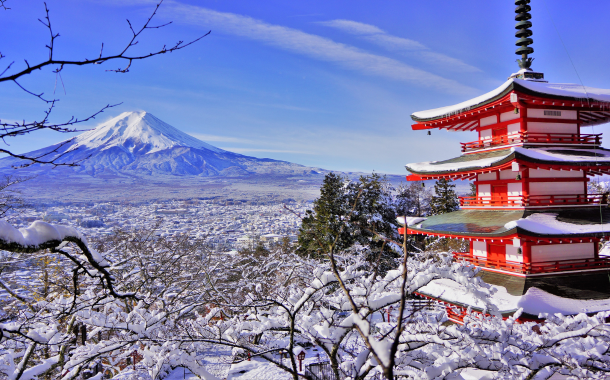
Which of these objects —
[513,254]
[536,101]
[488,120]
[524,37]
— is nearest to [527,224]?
[513,254]

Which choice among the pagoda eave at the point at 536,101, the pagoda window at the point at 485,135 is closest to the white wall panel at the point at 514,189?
the pagoda window at the point at 485,135

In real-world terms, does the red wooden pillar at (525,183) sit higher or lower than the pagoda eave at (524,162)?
lower

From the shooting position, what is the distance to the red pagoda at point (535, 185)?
25.2ft

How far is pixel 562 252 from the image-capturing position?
27.4ft

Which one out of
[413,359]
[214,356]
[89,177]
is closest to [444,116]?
[413,359]

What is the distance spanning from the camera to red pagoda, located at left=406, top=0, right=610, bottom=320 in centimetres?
769

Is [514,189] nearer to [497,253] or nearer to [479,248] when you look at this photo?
[497,253]

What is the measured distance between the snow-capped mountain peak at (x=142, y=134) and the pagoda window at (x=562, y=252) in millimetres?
161578

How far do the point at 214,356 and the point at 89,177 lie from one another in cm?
12600

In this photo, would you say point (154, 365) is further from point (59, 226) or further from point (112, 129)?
point (112, 129)

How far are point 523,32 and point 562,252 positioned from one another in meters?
5.84

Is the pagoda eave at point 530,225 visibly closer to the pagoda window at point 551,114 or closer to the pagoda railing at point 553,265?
the pagoda railing at point 553,265

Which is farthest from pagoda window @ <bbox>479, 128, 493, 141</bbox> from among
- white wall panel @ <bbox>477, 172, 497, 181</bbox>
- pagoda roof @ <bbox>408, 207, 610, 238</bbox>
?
pagoda roof @ <bbox>408, 207, 610, 238</bbox>

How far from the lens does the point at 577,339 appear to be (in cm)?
496
